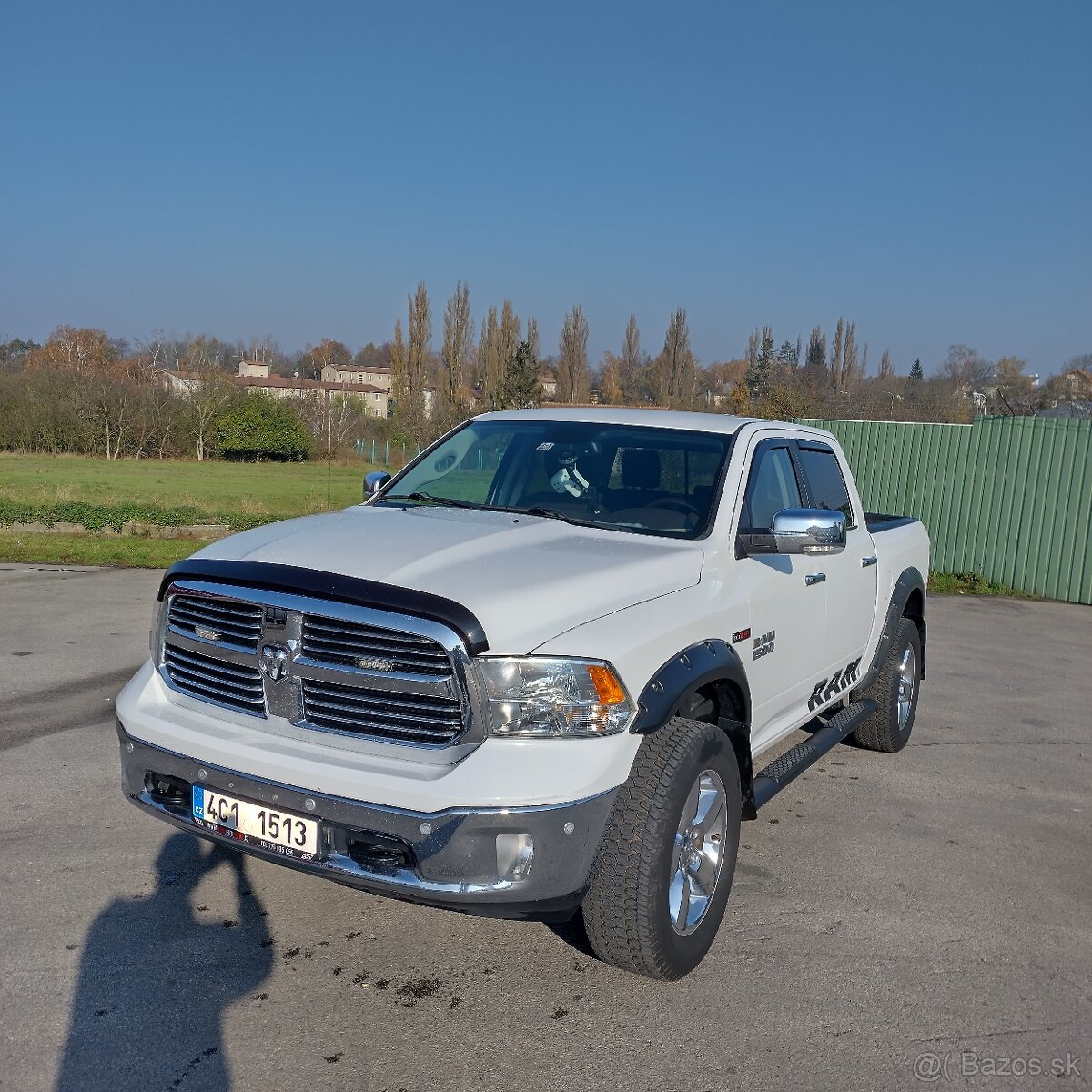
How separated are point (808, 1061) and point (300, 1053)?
1.50 metres

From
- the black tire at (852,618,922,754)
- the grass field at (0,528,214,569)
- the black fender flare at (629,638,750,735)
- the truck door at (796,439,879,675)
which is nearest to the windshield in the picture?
the black fender flare at (629,638,750,735)

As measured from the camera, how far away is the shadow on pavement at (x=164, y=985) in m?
2.99

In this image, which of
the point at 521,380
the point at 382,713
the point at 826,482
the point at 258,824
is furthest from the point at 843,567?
the point at 521,380

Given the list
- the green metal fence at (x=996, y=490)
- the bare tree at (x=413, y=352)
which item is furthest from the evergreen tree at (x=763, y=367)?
the green metal fence at (x=996, y=490)

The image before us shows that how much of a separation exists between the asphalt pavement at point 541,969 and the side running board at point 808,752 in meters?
0.41

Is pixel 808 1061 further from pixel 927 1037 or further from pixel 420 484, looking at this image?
pixel 420 484

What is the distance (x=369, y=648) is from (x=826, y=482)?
325 cm

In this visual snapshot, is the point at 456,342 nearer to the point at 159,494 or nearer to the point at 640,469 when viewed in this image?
the point at 159,494

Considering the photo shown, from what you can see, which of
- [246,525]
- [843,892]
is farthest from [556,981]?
[246,525]

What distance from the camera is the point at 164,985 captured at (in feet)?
11.2

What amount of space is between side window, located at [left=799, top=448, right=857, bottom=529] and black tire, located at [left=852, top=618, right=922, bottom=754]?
958mm

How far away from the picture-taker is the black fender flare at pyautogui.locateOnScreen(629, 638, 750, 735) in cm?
328

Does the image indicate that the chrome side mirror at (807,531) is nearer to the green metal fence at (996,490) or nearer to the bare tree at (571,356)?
the green metal fence at (996,490)

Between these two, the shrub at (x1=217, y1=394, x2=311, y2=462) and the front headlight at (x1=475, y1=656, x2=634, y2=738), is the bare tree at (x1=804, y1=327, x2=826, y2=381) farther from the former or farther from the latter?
the front headlight at (x1=475, y1=656, x2=634, y2=738)
